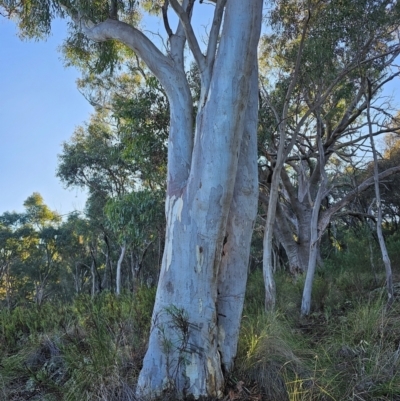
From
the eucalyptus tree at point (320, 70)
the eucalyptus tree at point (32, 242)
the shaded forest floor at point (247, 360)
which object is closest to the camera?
the shaded forest floor at point (247, 360)

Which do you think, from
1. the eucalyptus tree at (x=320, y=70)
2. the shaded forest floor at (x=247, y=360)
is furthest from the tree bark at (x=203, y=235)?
the eucalyptus tree at (x=320, y=70)

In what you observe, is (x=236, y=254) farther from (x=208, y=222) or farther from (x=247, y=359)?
(x=247, y=359)

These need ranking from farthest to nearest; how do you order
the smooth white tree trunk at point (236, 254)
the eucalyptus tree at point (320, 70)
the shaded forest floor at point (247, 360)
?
the eucalyptus tree at point (320, 70) → the smooth white tree trunk at point (236, 254) → the shaded forest floor at point (247, 360)

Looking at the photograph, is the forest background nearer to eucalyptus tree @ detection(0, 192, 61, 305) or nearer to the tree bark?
the tree bark

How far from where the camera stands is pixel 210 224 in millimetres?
3469

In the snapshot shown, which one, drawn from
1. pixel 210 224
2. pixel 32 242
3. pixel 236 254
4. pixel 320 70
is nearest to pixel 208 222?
pixel 210 224

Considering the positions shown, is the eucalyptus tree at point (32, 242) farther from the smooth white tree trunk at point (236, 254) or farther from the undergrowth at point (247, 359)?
the smooth white tree trunk at point (236, 254)

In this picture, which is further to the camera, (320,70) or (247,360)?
A: (320,70)

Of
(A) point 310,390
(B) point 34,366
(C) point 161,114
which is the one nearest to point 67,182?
(C) point 161,114

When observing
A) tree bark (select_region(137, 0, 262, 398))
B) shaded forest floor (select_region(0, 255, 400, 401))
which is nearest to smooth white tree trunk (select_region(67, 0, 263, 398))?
tree bark (select_region(137, 0, 262, 398))

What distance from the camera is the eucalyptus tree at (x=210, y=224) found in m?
3.22

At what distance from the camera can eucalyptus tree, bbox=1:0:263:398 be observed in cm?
322

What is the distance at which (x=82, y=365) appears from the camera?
3338 mm

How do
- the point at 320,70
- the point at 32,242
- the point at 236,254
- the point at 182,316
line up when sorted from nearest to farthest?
the point at 182,316
the point at 236,254
the point at 320,70
the point at 32,242
